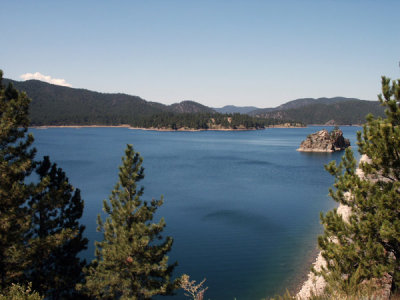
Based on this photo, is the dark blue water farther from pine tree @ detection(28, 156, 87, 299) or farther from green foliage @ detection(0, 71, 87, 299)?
green foliage @ detection(0, 71, 87, 299)

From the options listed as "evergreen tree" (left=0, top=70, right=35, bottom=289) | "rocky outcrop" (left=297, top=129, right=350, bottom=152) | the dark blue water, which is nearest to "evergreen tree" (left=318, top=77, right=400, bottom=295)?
the dark blue water

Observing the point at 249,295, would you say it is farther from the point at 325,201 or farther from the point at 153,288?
the point at 325,201

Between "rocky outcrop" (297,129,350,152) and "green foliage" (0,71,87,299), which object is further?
"rocky outcrop" (297,129,350,152)

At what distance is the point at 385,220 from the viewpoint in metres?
10.8

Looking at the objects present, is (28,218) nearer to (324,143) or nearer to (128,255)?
(128,255)

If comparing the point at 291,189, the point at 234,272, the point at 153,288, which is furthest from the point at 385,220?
the point at 291,189

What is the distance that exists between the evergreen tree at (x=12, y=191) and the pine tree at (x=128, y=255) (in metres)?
3.78

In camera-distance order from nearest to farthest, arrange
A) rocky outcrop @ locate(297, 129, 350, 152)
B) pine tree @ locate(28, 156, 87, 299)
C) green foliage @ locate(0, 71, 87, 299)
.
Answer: green foliage @ locate(0, 71, 87, 299) < pine tree @ locate(28, 156, 87, 299) < rocky outcrop @ locate(297, 129, 350, 152)

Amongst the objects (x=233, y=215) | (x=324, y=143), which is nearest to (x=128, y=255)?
(x=233, y=215)

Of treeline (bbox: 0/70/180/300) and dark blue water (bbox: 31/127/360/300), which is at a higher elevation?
treeline (bbox: 0/70/180/300)

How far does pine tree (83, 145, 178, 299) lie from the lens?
15.8 metres

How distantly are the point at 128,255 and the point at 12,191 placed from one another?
6611mm

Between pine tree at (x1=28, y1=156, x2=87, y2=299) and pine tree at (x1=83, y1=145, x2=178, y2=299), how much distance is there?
1361mm

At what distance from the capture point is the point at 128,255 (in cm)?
1573
